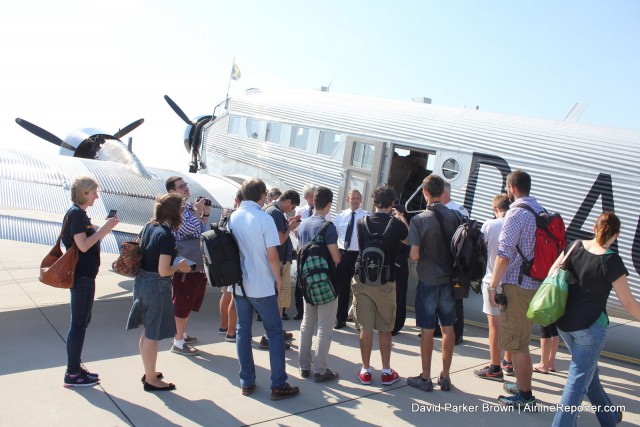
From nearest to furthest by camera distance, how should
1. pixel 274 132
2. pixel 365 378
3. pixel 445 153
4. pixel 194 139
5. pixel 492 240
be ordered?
1. pixel 365 378
2. pixel 492 240
3. pixel 445 153
4. pixel 274 132
5. pixel 194 139

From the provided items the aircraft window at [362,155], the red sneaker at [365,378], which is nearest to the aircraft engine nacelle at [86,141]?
the aircraft window at [362,155]

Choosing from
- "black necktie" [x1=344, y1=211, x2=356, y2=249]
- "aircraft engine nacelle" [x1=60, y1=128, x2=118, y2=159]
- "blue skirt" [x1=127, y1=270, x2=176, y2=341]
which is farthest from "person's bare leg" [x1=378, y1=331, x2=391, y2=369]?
"aircraft engine nacelle" [x1=60, y1=128, x2=118, y2=159]

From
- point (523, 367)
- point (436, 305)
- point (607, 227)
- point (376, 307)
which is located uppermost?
point (607, 227)

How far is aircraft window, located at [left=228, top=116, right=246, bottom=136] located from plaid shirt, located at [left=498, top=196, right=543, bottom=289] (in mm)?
9249

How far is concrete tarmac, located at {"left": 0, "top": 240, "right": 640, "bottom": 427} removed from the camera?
13.9ft

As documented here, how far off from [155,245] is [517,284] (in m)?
3.17

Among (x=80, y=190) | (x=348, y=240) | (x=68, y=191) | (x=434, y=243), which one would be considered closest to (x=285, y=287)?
(x=348, y=240)

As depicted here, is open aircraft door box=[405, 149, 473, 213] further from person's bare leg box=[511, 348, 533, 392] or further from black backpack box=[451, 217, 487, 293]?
person's bare leg box=[511, 348, 533, 392]

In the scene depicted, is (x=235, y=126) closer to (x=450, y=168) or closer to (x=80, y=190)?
(x=450, y=168)

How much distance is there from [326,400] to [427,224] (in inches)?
73.0

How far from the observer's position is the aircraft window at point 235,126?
512 inches

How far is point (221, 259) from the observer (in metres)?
4.45

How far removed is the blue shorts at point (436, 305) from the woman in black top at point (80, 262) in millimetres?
2896

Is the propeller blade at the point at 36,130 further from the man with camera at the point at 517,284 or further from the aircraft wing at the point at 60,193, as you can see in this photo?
the man with camera at the point at 517,284
